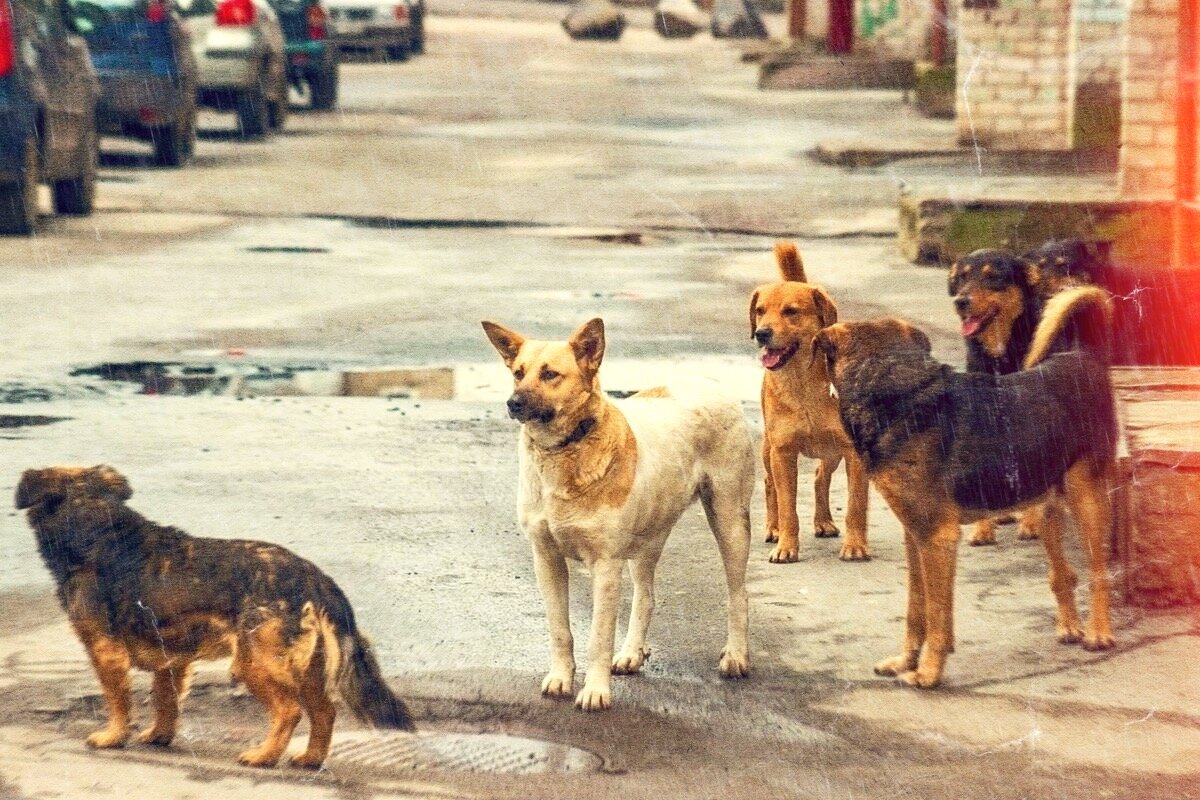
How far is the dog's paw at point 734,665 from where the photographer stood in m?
Answer: 6.56

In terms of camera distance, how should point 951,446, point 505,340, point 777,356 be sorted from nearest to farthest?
point 505,340, point 951,446, point 777,356

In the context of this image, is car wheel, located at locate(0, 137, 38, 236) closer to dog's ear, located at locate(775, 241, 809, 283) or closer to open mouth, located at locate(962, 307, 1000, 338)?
dog's ear, located at locate(775, 241, 809, 283)

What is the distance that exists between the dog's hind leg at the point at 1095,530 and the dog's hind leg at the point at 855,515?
1.19 metres

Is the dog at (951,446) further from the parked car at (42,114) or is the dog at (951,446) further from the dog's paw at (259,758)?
the parked car at (42,114)

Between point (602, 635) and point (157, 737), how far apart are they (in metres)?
1.31

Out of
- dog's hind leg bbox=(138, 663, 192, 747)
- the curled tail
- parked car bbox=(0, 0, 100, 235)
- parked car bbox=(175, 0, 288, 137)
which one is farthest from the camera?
parked car bbox=(175, 0, 288, 137)

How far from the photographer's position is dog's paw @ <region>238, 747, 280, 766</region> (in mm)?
5539

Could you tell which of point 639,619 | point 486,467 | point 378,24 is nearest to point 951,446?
point 639,619

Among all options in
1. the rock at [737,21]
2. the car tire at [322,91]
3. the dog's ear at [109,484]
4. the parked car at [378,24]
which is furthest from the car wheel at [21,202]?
the rock at [737,21]

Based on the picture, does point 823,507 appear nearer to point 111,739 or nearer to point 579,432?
point 579,432

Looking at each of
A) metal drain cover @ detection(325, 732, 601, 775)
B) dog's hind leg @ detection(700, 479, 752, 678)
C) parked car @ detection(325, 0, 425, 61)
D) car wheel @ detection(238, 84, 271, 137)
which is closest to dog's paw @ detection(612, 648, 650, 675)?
dog's hind leg @ detection(700, 479, 752, 678)

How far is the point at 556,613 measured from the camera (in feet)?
20.6

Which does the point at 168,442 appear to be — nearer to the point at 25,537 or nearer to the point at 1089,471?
the point at 25,537

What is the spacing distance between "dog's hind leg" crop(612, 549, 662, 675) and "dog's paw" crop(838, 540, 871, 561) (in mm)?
1514
